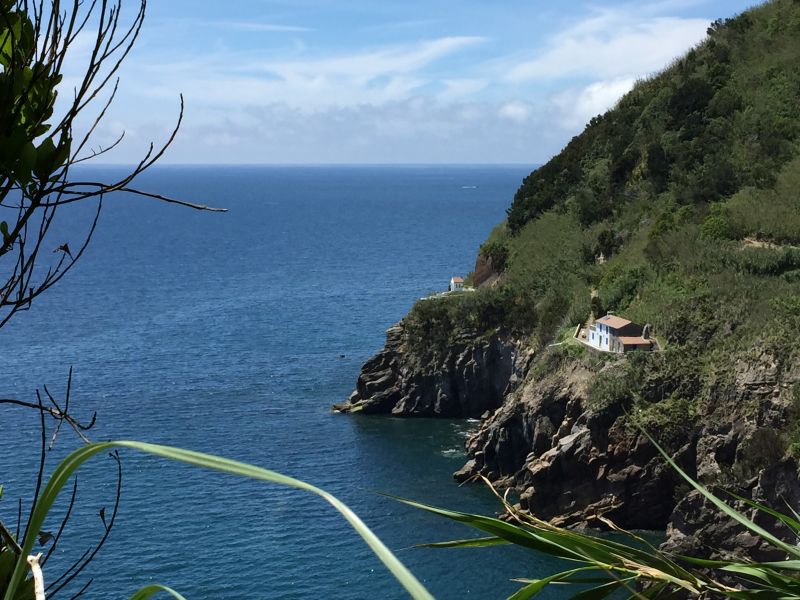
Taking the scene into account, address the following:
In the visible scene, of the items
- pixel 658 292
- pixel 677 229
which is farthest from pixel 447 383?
pixel 677 229

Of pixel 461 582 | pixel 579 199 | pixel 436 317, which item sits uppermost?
pixel 579 199

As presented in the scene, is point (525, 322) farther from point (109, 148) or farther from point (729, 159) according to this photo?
point (109, 148)

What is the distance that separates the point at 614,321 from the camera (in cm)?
5612

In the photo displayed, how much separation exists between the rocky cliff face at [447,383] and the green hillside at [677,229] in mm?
1151

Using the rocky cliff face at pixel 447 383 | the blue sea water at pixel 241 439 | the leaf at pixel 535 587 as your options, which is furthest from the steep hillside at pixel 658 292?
the leaf at pixel 535 587

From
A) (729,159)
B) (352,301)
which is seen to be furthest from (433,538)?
(352,301)

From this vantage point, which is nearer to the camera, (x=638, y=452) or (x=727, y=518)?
(x=727, y=518)

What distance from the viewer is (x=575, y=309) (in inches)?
2477

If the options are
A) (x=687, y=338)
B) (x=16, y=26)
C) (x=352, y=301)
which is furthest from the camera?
(x=352, y=301)

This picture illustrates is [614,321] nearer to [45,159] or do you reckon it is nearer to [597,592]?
[45,159]

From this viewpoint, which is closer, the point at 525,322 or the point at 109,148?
the point at 109,148

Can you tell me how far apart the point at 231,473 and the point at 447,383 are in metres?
67.5

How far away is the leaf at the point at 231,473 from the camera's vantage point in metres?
1.77

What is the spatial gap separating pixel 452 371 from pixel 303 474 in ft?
52.8
